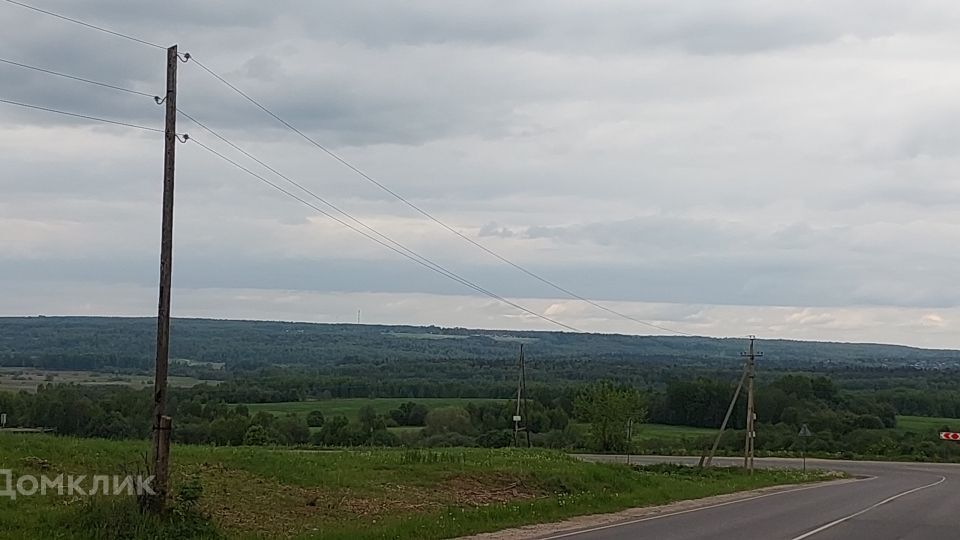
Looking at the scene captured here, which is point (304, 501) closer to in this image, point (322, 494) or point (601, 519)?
point (322, 494)

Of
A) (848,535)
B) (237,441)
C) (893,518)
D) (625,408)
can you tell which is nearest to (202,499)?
(848,535)

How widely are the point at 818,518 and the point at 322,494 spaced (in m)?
12.8

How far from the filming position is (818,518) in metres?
29.0

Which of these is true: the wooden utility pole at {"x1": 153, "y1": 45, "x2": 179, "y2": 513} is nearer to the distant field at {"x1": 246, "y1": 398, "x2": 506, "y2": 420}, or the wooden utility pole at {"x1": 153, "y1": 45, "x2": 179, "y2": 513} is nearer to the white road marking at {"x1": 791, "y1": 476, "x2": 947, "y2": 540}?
the white road marking at {"x1": 791, "y1": 476, "x2": 947, "y2": 540}

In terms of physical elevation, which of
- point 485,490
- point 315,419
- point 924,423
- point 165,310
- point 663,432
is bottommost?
point 663,432

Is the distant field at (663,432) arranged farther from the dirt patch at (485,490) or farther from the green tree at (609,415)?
the dirt patch at (485,490)

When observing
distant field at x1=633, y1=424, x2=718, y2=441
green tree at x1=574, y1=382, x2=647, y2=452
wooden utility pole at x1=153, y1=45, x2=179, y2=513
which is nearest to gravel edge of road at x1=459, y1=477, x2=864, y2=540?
wooden utility pole at x1=153, y1=45, x2=179, y2=513

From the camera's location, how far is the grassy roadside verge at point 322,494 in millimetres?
18750

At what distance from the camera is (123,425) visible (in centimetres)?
4466

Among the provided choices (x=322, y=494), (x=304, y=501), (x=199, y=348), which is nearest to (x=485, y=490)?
(x=322, y=494)

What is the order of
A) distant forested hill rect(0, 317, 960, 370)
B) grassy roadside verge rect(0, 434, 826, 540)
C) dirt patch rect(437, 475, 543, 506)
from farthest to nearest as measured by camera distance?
distant forested hill rect(0, 317, 960, 370)
dirt patch rect(437, 475, 543, 506)
grassy roadside verge rect(0, 434, 826, 540)

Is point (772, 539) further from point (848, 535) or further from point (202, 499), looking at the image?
point (202, 499)

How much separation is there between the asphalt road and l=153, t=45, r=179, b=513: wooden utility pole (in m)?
7.48

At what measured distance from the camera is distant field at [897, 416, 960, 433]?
10125 centimetres
